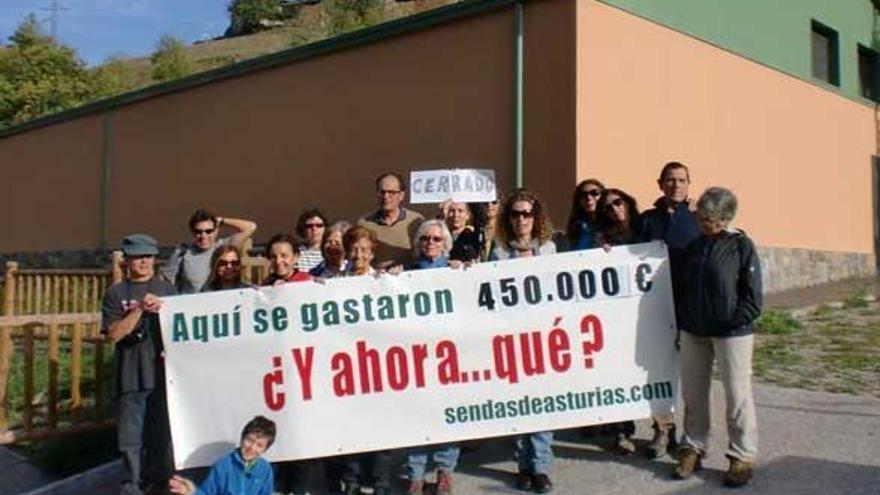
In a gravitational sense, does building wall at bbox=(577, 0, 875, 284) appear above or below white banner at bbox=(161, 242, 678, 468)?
above

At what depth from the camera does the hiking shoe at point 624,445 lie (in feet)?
19.7

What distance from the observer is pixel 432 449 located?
223 inches

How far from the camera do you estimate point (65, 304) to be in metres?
13.5

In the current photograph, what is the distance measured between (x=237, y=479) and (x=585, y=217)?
2.75 metres

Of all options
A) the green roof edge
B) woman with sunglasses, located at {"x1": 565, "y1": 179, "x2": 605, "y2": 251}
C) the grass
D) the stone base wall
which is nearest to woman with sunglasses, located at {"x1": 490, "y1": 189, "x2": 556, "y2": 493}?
woman with sunglasses, located at {"x1": 565, "y1": 179, "x2": 605, "y2": 251}

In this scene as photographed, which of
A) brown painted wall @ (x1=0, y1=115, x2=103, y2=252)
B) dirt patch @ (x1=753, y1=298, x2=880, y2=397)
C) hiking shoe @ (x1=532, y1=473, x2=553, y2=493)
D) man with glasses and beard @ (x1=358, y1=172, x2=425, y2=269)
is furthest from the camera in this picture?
brown painted wall @ (x1=0, y1=115, x2=103, y2=252)

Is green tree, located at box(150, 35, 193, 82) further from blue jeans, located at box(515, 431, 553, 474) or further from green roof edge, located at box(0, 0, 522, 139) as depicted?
blue jeans, located at box(515, 431, 553, 474)

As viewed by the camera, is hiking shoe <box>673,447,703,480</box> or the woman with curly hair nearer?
hiking shoe <box>673,447,703,480</box>

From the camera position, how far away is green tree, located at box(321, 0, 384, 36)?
3816cm

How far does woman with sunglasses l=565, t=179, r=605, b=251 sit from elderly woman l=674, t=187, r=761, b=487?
0.79 meters

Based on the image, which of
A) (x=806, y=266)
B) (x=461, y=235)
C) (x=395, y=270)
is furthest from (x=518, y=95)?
(x=806, y=266)

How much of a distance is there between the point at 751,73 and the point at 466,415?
35.4 ft

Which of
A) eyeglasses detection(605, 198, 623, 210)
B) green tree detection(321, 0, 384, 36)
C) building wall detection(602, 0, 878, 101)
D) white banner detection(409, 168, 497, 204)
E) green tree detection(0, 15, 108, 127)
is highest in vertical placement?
green tree detection(321, 0, 384, 36)

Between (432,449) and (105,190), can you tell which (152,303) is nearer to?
(432,449)
